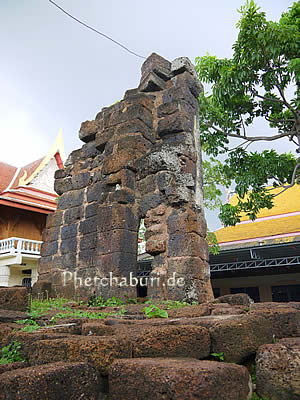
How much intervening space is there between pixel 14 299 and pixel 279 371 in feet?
8.51

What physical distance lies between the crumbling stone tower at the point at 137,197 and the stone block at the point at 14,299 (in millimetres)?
1518

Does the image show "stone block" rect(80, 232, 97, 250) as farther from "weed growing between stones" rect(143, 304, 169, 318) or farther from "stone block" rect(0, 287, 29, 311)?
"weed growing between stones" rect(143, 304, 169, 318)

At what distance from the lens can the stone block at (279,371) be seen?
6.27 feet

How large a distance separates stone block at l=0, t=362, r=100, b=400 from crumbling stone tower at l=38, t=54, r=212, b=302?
271cm

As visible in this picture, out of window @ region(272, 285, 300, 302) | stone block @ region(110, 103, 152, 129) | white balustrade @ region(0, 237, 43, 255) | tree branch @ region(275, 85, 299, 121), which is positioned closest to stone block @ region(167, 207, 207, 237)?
stone block @ region(110, 103, 152, 129)

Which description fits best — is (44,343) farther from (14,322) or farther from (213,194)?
(213,194)

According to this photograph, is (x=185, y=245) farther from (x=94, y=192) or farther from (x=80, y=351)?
(x=80, y=351)

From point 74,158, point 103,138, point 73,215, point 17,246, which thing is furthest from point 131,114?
point 17,246

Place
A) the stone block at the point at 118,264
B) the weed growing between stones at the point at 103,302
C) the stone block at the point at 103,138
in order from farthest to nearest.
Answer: the stone block at the point at 103,138, the stone block at the point at 118,264, the weed growing between stones at the point at 103,302

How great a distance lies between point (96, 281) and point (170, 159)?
2085 mm

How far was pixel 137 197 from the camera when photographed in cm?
536

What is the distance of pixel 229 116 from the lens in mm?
9195

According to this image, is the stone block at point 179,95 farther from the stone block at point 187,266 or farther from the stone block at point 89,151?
the stone block at point 187,266

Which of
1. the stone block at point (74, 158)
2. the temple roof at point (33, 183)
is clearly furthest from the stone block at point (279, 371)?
the temple roof at point (33, 183)
